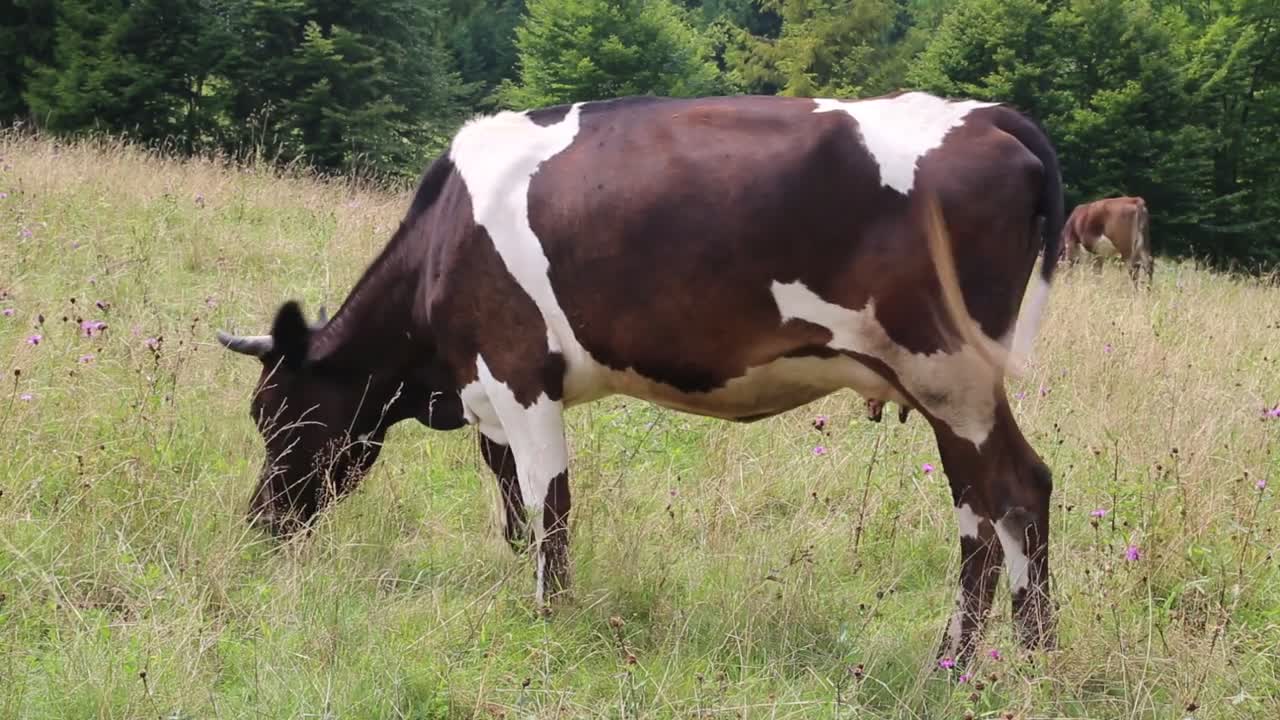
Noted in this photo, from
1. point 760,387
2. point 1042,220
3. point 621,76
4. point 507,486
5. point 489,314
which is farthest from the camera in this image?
point 621,76

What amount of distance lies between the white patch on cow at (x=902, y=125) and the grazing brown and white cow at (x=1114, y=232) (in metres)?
12.5

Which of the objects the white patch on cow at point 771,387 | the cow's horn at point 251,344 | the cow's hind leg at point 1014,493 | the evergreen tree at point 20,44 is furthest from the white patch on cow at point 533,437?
the evergreen tree at point 20,44

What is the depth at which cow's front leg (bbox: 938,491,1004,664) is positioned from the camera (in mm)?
3533

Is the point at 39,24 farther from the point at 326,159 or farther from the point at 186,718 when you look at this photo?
the point at 186,718

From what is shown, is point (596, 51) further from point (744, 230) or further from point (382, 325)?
point (744, 230)

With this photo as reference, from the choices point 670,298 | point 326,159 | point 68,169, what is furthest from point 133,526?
point 326,159

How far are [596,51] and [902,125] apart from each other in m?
20.9

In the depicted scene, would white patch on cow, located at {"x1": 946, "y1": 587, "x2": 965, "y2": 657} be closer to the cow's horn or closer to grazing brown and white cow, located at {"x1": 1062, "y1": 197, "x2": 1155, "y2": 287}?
the cow's horn

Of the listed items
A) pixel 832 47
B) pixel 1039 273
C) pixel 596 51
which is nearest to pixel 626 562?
pixel 1039 273

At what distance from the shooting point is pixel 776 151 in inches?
138

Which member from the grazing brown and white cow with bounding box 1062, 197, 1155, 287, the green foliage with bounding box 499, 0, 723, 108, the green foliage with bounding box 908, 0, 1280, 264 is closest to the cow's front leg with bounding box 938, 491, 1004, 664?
the grazing brown and white cow with bounding box 1062, 197, 1155, 287

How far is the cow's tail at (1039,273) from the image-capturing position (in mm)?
3379

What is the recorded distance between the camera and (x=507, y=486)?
4375 millimetres

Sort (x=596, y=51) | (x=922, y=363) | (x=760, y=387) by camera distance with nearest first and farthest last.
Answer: (x=922, y=363), (x=760, y=387), (x=596, y=51)
